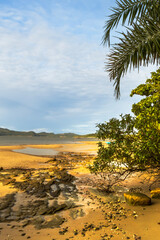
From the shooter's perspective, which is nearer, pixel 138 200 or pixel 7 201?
pixel 138 200

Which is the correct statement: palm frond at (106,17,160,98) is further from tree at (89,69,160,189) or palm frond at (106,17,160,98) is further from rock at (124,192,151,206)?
rock at (124,192,151,206)

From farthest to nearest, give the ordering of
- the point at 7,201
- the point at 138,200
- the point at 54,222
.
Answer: the point at 7,201 < the point at 138,200 < the point at 54,222

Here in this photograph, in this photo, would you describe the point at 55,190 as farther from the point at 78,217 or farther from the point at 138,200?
the point at 138,200

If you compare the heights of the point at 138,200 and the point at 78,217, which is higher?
the point at 138,200

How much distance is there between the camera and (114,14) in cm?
644

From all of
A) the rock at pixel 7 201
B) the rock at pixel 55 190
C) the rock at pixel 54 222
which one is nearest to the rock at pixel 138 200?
the rock at pixel 54 222

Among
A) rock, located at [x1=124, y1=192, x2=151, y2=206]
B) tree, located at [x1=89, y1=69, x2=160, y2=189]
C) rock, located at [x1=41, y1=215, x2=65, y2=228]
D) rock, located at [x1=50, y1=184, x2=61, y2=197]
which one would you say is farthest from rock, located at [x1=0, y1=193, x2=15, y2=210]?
rock, located at [x1=124, y1=192, x2=151, y2=206]

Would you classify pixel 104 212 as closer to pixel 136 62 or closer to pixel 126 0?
pixel 136 62

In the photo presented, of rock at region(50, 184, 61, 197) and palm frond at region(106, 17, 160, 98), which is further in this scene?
rock at region(50, 184, 61, 197)

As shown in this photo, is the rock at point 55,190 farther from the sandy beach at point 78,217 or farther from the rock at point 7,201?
the rock at point 7,201

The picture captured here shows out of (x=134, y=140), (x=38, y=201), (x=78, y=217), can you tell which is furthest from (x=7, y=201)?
(x=134, y=140)

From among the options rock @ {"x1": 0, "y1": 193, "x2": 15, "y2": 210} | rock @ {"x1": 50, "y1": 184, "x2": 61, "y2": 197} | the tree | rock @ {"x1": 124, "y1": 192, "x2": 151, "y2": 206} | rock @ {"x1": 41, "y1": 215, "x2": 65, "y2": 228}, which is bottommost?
rock @ {"x1": 50, "y1": 184, "x2": 61, "y2": 197}

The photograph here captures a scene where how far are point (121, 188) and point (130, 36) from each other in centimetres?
689

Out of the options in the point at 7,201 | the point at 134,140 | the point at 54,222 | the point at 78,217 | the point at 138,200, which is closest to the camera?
the point at 54,222
